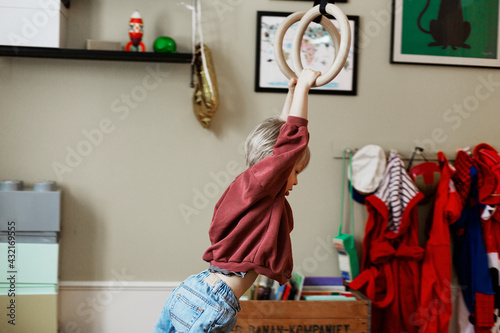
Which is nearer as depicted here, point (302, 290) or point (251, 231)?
point (251, 231)

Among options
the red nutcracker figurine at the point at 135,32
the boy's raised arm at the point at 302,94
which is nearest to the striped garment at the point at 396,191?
the boy's raised arm at the point at 302,94

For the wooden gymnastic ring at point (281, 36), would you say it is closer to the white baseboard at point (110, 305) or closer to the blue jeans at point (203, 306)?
the blue jeans at point (203, 306)

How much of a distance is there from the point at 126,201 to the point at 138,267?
34 cm

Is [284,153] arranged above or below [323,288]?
above

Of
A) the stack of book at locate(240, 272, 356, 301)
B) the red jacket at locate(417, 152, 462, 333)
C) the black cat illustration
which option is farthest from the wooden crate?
the black cat illustration

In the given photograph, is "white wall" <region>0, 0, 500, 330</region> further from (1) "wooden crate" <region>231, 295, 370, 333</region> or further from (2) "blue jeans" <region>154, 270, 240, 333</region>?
(2) "blue jeans" <region>154, 270, 240, 333</region>

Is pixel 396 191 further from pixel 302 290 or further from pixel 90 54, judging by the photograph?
pixel 90 54

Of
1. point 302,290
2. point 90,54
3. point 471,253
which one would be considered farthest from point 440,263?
point 90,54

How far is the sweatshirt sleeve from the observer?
132 cm

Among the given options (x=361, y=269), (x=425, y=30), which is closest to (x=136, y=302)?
(x=361, y=269)

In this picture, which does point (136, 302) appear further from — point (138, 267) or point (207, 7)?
point (207, 7)

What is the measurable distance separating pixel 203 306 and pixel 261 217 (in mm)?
300

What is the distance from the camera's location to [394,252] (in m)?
2.35

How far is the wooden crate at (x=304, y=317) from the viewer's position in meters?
2.14
